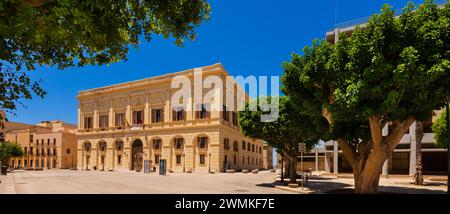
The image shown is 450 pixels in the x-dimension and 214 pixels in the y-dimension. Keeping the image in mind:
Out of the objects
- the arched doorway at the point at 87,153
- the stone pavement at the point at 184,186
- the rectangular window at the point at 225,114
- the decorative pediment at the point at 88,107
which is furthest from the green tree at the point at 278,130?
the arched doorway at the point at 87,153

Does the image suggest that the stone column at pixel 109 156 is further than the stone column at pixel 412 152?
Yes

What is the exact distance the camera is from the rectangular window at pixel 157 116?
163 ft

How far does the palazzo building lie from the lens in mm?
45438

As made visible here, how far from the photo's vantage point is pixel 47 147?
2950 inches

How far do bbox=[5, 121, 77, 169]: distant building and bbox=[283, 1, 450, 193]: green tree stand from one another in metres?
71.1

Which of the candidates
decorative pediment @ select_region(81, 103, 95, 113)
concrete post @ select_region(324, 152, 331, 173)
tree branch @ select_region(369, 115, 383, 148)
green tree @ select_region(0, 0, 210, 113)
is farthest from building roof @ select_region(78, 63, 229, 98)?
green tree @ select_region(0, 0, 210, 113)

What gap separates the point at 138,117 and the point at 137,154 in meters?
5.94

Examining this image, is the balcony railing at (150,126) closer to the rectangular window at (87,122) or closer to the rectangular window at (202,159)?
the rectangular window at (87,122)

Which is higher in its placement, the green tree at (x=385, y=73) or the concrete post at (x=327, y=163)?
Result: the green tree at (x=385, y=73)

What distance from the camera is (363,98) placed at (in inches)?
500

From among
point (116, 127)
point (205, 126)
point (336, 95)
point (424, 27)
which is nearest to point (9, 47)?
point (336, 95)

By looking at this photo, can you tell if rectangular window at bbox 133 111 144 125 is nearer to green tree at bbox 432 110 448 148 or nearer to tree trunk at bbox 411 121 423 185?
tree trunk at bbox 411 121 423 185

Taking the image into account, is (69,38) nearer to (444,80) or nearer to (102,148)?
(444,80)

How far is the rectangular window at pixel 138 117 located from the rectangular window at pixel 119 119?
2.52 meters
